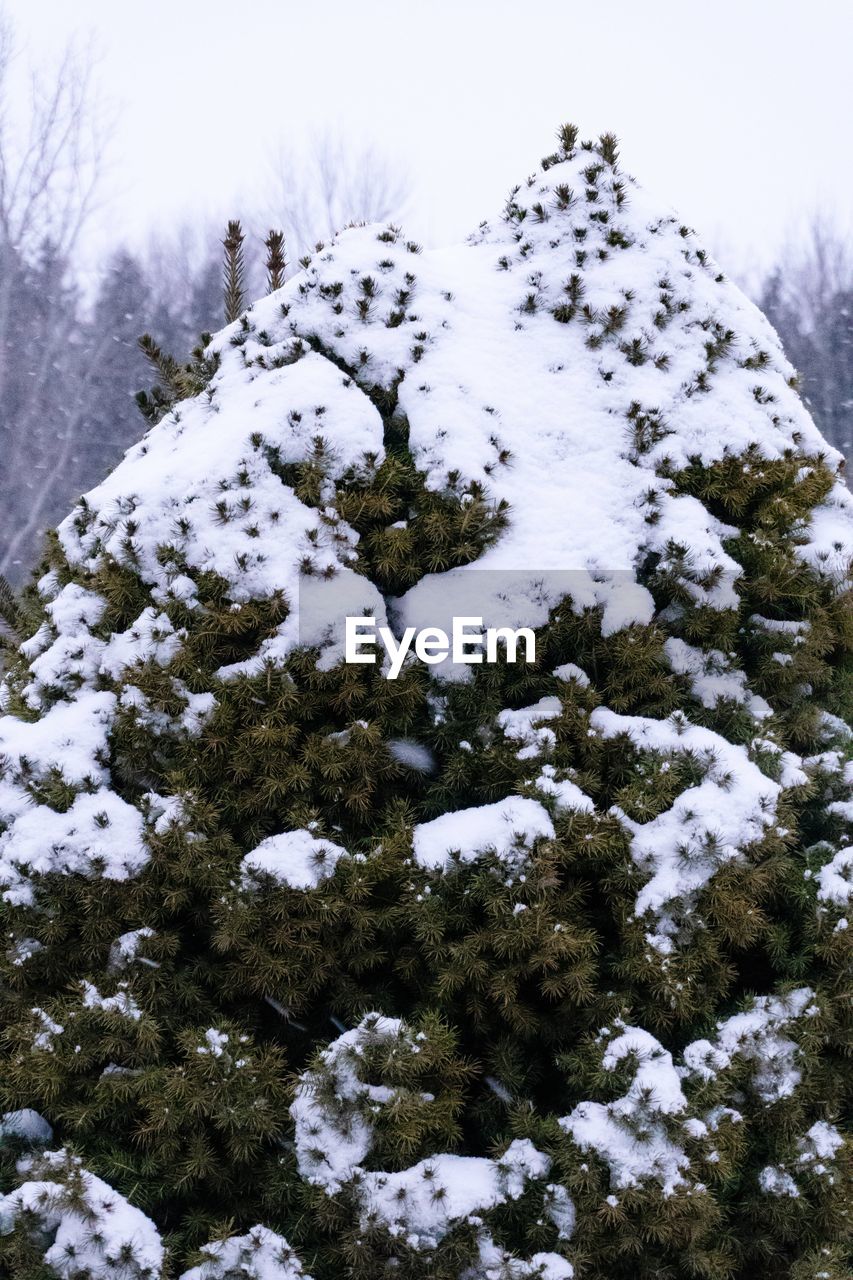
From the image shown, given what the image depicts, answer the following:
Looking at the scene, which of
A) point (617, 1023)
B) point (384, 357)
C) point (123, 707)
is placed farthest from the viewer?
point (384, 357)

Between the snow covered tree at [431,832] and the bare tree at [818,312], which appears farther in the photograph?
the bare tree at [818,312]

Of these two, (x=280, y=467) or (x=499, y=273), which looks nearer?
(x=280, y=467)

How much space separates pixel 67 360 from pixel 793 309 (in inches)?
722

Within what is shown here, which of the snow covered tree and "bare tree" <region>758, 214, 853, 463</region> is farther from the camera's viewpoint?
"bare tree" <region>758, 214, 853, 463</region>

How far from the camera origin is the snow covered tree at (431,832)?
2.08 metres

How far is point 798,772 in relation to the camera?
8.20ft

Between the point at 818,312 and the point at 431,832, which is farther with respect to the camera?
the point at 818,312

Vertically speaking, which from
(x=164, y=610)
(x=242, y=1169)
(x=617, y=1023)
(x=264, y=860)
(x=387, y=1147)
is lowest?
(x=242, y=1169)

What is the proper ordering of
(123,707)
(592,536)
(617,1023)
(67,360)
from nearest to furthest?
(617,1023) < (123,707) < (592,536) < (67,360)

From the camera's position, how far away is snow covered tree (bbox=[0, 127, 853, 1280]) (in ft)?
6.82

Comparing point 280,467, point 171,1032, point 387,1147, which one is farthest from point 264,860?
point 280,467

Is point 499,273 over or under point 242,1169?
over

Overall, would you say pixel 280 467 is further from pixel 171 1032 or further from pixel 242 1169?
pixel 242 1169

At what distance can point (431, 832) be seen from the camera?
237 cm
